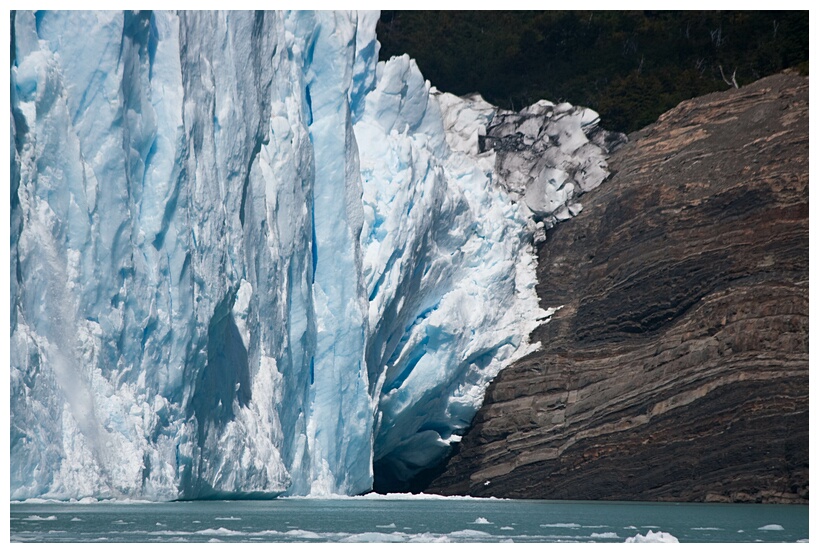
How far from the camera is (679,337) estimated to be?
28.1 m

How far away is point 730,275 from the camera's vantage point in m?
28.1

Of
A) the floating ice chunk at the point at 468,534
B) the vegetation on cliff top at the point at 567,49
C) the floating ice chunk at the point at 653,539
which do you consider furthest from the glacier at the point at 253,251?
the floating ice chunk at the point at 653,539

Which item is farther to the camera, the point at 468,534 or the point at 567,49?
the point at 567,49

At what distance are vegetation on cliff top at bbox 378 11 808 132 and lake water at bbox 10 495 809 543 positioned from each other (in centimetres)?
1314

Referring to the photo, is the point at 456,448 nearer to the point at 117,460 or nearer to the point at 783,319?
the point at 783,319

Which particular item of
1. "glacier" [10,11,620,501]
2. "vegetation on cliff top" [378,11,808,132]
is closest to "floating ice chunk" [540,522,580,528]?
"glacier" [10,11,620,501]

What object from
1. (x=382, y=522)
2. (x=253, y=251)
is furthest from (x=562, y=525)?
(x=253, y=251)

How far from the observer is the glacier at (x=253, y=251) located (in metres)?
19.0

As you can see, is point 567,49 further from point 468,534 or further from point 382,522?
point 468,534

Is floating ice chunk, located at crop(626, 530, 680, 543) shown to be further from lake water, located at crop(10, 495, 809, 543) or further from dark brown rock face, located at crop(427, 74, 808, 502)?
dark brown rock face, located at crop(427, 74, 808, 502)

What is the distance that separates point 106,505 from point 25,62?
5.85 m

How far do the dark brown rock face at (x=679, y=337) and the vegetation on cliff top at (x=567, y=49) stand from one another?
3.35 metres

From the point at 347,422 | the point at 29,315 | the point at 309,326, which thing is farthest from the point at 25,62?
the point at 347,422

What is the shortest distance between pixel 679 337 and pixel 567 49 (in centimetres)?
1013
